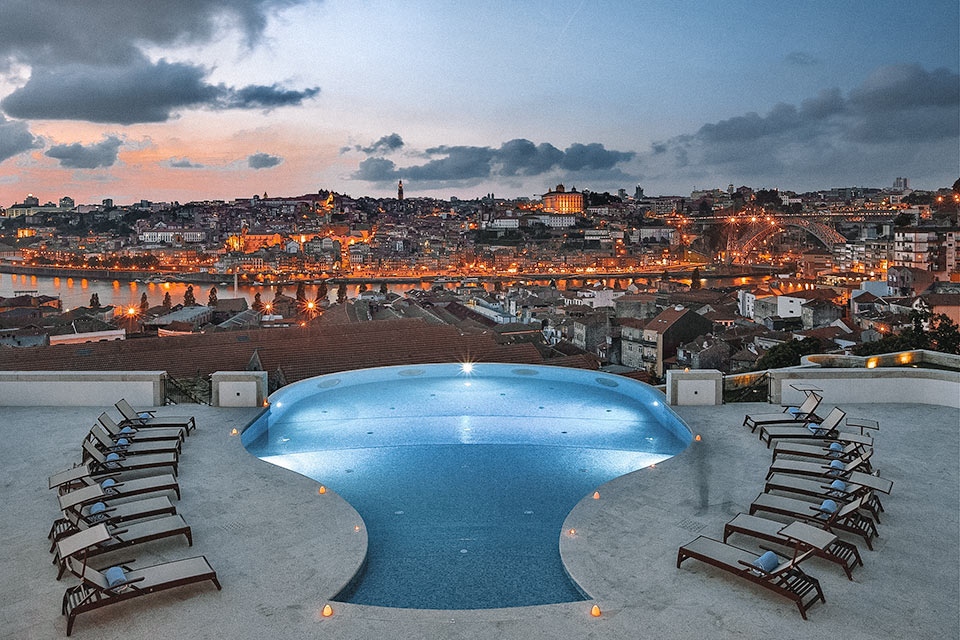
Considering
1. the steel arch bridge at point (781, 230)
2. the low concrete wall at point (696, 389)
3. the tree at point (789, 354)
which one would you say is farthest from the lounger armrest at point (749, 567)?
the steel arch bridge at point (781, 230)

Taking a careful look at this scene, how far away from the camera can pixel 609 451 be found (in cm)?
484

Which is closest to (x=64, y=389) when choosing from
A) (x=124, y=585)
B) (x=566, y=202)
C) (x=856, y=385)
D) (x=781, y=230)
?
(x=124, y=585)

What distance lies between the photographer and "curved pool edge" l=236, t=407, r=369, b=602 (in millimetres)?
2775

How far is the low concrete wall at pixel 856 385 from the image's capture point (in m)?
5.43

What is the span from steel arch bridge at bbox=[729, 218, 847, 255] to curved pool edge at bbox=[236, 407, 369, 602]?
189ft

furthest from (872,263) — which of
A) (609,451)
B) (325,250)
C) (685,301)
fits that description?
(325,250)

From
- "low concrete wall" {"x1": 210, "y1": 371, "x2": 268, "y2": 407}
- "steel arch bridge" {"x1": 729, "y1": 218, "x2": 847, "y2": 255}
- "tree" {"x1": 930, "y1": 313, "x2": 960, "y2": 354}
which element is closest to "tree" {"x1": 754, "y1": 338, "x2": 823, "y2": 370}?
"tree" {"x1": 930, "y1": 313, "x2": 960, "y2": 354}

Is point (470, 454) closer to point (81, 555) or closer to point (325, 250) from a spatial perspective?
point (81, 555)

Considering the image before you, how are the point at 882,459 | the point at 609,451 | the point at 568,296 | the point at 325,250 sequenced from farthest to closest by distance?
the point at 325,250
the point at 568,296
the point at 609,451
the point at 882,459

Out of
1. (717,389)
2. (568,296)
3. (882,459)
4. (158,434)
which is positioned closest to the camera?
(882,459)

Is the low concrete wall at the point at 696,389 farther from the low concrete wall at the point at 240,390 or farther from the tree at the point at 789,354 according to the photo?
the tree at the point at 789,354

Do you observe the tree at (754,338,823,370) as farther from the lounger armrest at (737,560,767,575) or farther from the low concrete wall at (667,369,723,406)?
the lounger armrest at (737,560,767,575)

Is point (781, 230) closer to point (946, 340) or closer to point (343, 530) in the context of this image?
point (946, 340)

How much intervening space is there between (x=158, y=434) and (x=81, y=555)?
172cm
